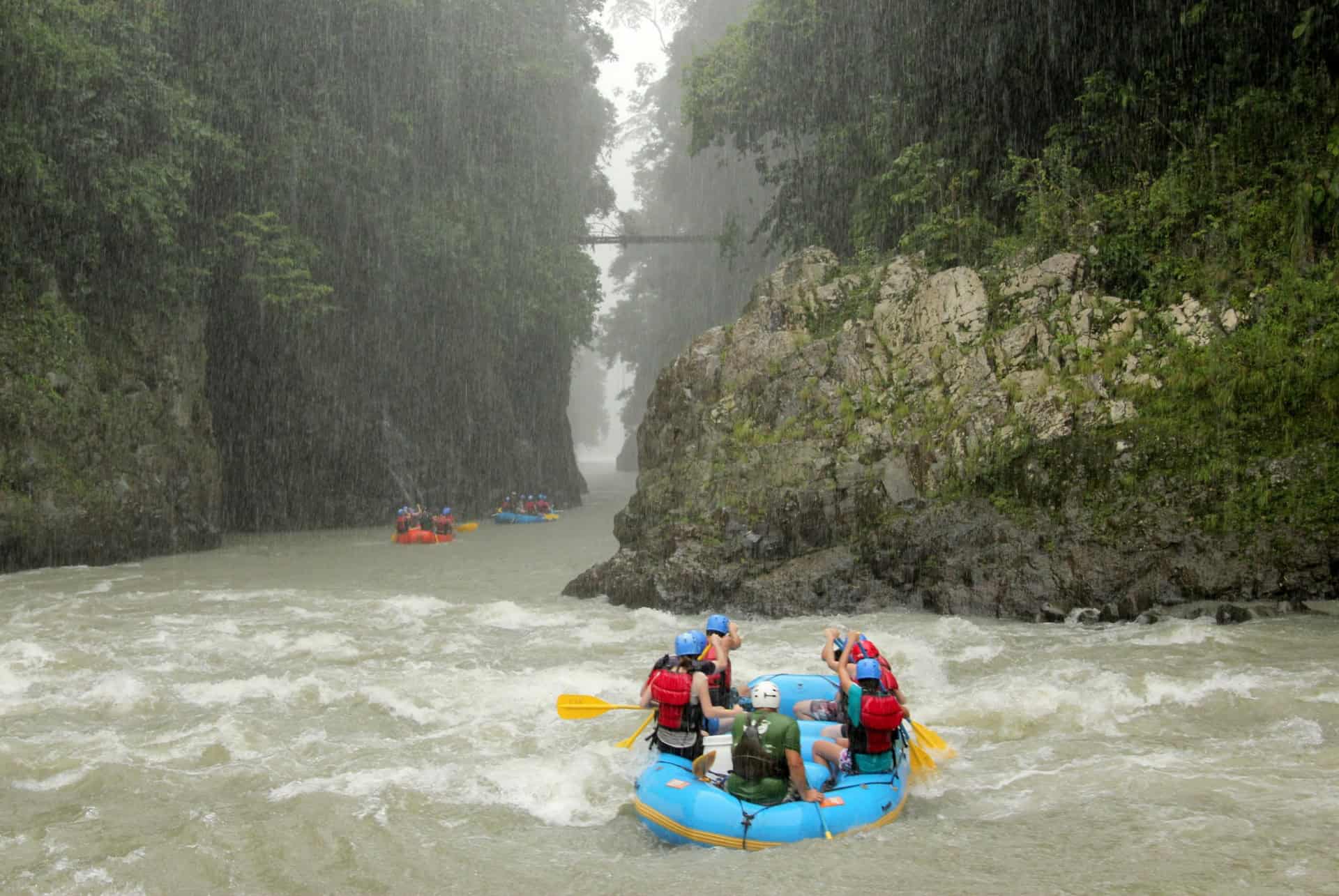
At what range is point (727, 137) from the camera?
55.4 meters

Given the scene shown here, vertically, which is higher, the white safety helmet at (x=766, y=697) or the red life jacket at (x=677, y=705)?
the white safety helmet at (x=766, y=697)

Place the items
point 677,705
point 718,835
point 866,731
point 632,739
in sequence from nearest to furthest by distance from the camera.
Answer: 1. point 718,835
2. point 866,731
3. point 677,705
4. point 632,739

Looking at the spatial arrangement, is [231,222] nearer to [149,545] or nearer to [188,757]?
[149,545]

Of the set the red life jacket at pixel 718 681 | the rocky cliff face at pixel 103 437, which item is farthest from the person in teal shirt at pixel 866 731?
the rocky cliff face at pixel 103 437

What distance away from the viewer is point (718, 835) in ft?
21.2

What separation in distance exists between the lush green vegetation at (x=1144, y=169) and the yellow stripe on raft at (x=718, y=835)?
22.1ft

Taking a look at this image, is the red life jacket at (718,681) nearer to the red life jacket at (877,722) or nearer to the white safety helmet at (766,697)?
the white safety helmet at (766,697)

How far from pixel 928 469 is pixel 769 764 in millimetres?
7422

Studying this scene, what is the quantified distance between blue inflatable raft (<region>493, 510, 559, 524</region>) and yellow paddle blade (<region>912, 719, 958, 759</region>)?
2272cm

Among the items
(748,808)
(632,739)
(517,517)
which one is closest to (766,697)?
(748,808)

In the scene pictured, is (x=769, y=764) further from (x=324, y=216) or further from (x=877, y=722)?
(x=324, y=216)

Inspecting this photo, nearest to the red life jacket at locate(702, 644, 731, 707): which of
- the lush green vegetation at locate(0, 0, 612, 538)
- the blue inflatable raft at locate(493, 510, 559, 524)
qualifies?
the lush green vegetation at locate(0, 0, 612, 538)

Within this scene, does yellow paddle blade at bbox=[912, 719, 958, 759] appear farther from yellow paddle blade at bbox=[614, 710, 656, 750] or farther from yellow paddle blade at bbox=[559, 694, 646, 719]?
yellow paddle blade at bbox=[559, 694, 646, 719]

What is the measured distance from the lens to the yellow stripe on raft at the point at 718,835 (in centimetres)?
639
